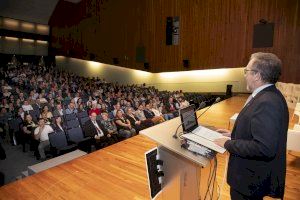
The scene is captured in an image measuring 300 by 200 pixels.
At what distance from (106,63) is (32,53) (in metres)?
5.54

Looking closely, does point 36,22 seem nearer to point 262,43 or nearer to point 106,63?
point 106,63

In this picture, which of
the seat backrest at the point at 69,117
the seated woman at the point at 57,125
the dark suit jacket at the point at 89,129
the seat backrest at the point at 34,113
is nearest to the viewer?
the dark suit jacket at the point at 89,129

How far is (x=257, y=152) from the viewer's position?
977 millimetres

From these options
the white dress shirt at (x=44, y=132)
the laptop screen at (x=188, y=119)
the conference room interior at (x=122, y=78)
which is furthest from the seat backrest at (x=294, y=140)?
the white dress shirt at (x=44, y=132)

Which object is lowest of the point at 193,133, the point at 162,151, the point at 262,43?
the point at 162,151

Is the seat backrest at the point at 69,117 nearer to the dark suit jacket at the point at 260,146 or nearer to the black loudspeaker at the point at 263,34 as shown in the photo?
the dark suit jacket at the point at 260,146

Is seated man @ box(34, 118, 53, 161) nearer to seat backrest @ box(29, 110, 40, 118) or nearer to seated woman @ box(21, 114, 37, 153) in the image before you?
seated woman @ box(21, 114, 37, 153)

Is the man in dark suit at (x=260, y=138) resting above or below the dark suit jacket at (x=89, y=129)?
above

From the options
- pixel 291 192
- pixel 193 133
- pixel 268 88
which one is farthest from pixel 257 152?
pixel 291 192

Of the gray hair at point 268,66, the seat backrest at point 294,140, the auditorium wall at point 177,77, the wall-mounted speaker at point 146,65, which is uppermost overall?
the wall-mounted speaker at point 146,65

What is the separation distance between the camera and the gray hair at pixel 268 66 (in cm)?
104

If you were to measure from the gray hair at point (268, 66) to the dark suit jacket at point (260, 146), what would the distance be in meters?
0.05

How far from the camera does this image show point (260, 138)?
97cm

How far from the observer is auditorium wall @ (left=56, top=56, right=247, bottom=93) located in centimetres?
910
